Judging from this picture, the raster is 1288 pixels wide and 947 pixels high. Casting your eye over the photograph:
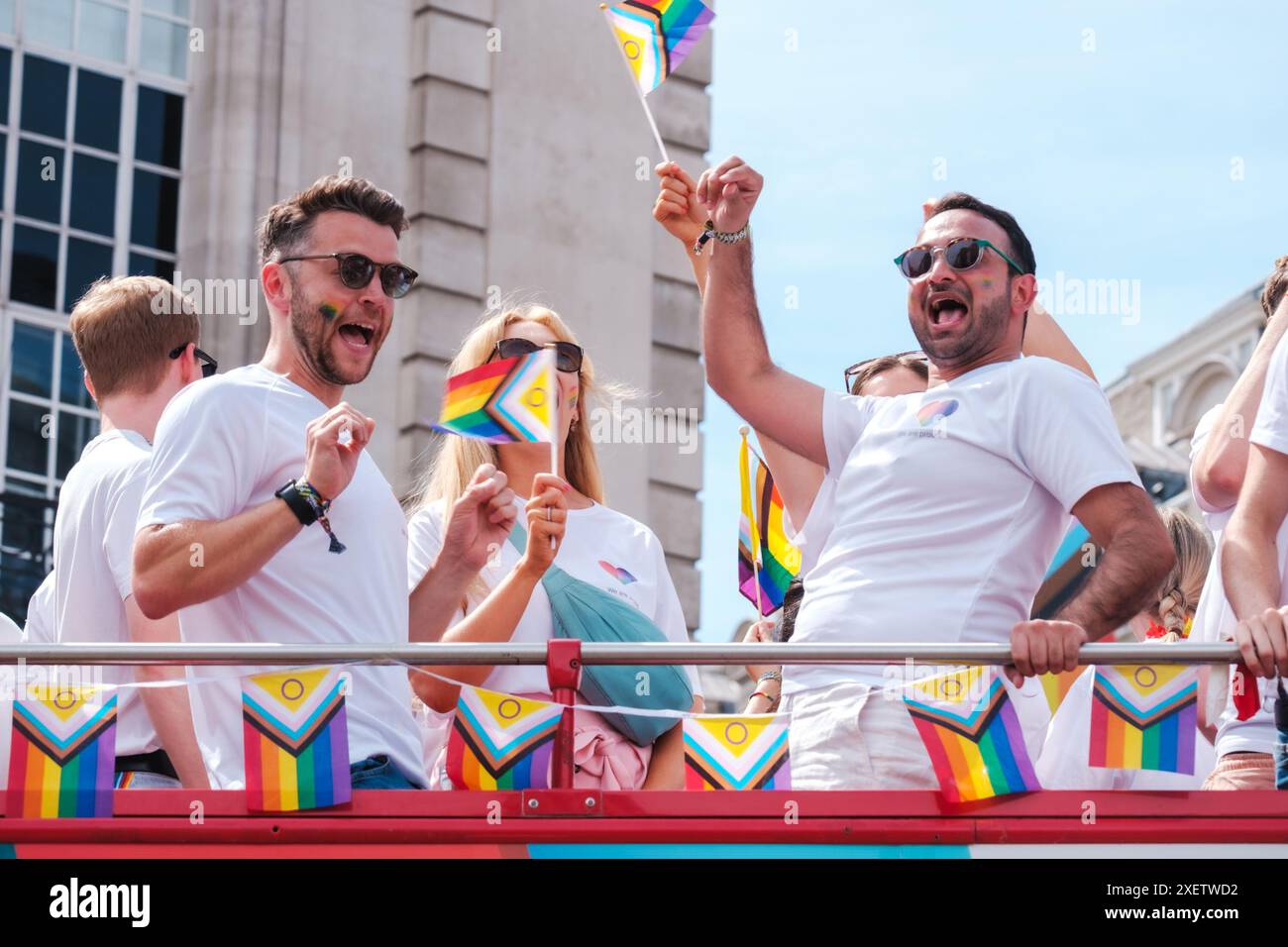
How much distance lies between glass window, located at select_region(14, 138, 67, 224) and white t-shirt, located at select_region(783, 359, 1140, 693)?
9192 mm

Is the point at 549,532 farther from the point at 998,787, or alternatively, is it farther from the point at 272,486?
the point at 998,787

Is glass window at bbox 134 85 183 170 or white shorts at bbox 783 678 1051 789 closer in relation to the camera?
white shorts at bbox 783 678 1051 789

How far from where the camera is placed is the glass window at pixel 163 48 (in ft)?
46.8

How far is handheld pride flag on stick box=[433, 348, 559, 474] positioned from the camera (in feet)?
19.0

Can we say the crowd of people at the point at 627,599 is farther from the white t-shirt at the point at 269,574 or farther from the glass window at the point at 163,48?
the glass window at the point at 163,48

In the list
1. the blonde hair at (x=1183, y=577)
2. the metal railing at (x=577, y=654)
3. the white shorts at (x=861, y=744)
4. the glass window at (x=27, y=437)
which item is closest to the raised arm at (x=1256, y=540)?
the metal railing at (x=577, y=654)

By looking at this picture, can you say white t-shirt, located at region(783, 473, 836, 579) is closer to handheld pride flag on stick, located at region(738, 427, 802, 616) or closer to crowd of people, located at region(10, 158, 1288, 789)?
crowd of people, located at region(10, 158, 1288, 789)

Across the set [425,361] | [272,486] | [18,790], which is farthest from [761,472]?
[425,361]

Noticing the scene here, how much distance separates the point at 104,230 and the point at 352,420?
934 centimetres

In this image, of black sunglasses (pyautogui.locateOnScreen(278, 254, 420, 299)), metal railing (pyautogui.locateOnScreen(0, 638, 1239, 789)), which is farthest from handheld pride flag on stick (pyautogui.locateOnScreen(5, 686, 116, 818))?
black sunglasses (pyautogui.locateOnScreen(278, 254, 420, 299))

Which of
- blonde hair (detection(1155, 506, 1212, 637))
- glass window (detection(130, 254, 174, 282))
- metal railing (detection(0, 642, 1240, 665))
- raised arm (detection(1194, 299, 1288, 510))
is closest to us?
metal railing (detection(0, 642, 1240, 665))

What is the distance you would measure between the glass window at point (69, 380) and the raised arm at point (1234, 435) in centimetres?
933

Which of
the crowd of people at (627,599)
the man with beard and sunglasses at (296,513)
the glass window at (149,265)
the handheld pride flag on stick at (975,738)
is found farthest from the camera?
the glass window at (149,265)
